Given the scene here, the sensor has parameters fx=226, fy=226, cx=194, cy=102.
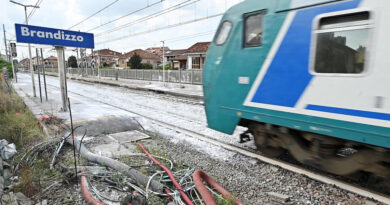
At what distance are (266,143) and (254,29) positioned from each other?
95.0 inches

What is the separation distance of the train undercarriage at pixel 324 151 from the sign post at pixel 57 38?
776cm

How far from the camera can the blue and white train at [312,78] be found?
3.15m

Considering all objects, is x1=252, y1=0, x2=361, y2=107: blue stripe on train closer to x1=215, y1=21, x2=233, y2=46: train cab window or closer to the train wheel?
the train wheel

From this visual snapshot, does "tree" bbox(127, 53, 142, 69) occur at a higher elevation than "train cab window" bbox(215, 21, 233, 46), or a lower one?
higher

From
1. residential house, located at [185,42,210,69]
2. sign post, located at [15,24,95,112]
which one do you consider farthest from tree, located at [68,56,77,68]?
sign post, located at [15,24,95,112]

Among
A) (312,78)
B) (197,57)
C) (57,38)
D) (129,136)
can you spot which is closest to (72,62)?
(197,57)

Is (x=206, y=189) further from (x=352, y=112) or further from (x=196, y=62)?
(x=196, y=62)

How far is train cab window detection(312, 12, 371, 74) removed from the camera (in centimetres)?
326

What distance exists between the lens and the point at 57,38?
27.9ft

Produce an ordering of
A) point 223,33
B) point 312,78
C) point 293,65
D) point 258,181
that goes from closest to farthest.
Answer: point 312,78 → point 293,65 → point 258,181 → point 223,33

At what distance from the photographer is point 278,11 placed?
405 cm

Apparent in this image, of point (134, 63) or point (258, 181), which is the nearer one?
point (258, 181)

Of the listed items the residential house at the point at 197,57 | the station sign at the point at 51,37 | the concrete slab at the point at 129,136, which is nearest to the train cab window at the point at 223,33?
the concrete slab at the point at 129,136

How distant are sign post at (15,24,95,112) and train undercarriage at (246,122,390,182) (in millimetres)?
7762
